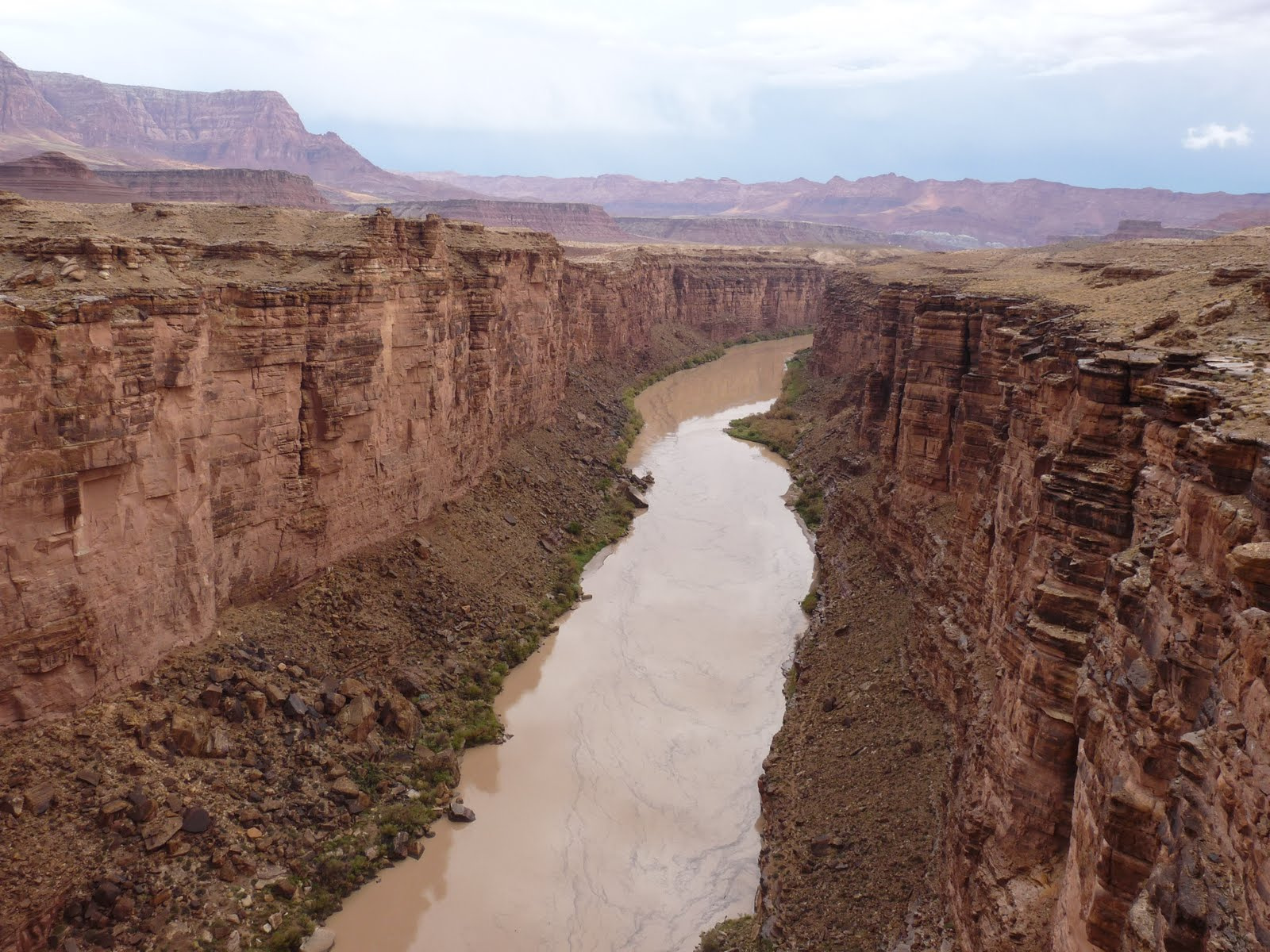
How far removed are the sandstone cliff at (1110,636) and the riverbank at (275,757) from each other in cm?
817

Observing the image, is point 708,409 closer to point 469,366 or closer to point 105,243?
point 469,366

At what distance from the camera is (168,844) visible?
15.4 meters

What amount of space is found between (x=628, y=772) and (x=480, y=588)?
295 inches

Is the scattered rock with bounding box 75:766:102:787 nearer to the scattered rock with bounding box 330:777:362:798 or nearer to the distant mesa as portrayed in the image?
the scattered rock with bounding box 330:777:362:798

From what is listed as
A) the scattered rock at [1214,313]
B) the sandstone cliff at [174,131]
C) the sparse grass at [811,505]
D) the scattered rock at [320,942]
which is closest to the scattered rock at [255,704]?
the scattered rock at [320,942]

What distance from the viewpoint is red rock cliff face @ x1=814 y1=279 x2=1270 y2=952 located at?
242 inches

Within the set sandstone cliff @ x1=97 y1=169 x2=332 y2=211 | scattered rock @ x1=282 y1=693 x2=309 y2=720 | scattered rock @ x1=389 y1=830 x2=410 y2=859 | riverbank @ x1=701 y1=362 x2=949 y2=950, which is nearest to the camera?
riverbank @ x1=701 y1=362 x2=949 y2=950

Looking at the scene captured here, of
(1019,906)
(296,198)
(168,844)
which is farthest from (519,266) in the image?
(296,198)

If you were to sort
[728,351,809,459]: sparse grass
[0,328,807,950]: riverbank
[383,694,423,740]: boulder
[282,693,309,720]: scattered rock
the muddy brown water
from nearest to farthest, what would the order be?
[0,328,807,950]: riverbank < the muddy brown water < [282,693,309,720]: scattered rock < [383,694,423,740]: boulder < [728,351,809,459]: sparse grass

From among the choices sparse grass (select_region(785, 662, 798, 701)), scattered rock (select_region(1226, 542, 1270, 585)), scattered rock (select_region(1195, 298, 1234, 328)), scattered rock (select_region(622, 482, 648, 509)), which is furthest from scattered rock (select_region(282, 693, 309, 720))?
scattered rock (select_region(622, 482, 648, 509))

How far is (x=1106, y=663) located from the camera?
864cm

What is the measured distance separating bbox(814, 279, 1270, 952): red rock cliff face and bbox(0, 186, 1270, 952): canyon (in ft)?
0.13

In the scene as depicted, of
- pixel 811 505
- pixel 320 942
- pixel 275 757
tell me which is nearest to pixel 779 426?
pixel 811 505

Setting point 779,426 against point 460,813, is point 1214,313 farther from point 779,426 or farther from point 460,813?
point 779,426
